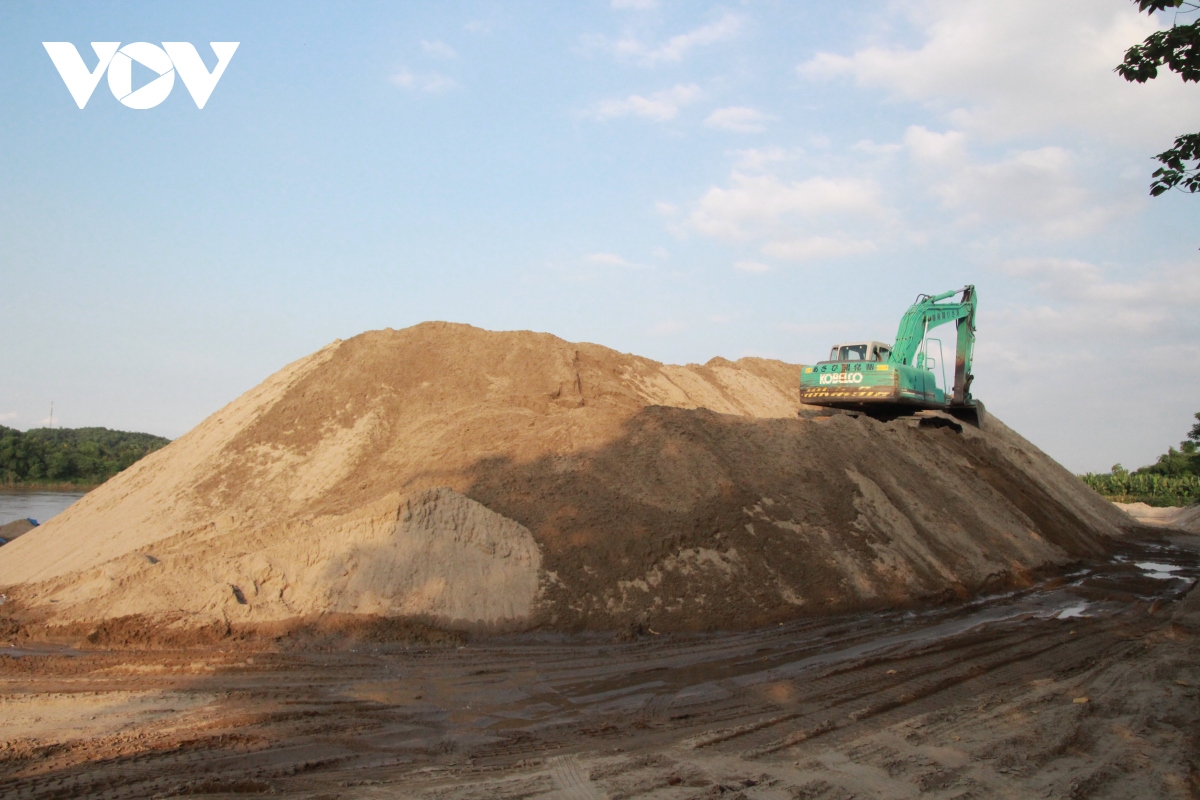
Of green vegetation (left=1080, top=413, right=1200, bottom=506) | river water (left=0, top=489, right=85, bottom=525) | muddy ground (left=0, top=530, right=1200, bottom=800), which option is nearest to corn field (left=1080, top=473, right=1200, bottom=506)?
green vegetation (left=1080, top=413, right=1200, bottom=506)

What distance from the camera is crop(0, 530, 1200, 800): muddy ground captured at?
5547 mm

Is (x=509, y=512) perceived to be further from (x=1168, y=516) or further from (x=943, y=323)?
(x=1168, y=516)

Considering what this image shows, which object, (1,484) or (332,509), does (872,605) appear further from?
(1,484)

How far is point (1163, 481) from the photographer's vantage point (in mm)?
52312

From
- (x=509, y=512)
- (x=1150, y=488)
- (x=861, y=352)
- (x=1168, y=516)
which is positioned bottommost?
(x=1168, y=516)

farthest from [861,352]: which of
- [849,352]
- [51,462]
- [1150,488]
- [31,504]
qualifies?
[51,462]

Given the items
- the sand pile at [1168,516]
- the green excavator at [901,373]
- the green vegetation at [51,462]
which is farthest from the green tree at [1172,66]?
the green vegetation at [51,462]

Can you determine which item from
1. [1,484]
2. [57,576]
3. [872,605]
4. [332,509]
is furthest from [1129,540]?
[1,484]

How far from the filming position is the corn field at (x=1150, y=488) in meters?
49.4

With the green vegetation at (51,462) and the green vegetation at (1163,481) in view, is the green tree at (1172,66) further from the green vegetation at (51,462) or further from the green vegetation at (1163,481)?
the green vegetation at (51,462)

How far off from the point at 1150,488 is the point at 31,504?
62.3 metres

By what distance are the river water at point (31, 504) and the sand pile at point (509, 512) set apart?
15.3m

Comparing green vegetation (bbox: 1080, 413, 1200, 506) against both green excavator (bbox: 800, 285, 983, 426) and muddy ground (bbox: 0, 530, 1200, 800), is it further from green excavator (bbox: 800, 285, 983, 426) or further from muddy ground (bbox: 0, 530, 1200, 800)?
muddy ground (bbox: 0, 530, 1200, 800)

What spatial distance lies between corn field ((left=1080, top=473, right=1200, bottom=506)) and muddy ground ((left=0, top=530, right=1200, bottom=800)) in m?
46.9
